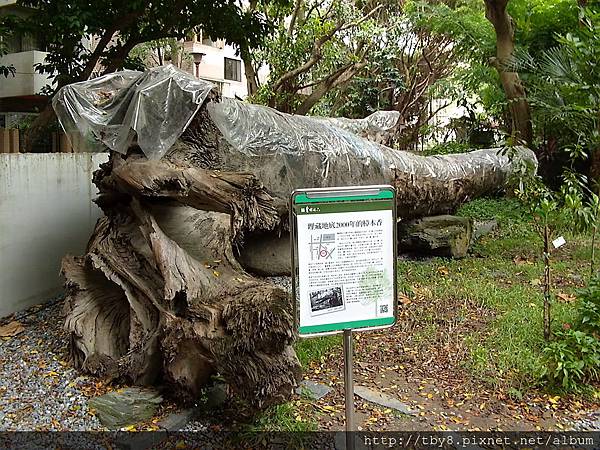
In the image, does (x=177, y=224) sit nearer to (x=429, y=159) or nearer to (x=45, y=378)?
(x=45, y=378)

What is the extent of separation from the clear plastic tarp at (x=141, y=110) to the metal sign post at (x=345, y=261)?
199 centimetres

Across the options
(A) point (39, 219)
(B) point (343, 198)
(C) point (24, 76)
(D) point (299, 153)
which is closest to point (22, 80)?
(C) point (24, 76)

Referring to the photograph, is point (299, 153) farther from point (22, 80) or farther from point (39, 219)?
point (22, 80)

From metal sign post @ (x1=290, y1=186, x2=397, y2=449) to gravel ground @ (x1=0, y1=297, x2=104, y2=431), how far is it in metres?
1.66

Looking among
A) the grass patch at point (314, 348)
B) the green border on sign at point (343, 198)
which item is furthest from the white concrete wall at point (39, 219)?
the green border on sign at point (343, 198)

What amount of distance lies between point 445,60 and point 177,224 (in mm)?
13075

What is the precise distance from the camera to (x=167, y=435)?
10.7ft

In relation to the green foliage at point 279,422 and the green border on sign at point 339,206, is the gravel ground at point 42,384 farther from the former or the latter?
the green border on sign at point 339,206

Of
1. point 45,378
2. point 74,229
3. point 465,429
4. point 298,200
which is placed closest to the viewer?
point 298,200

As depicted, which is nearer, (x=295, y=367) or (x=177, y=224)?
(x=295, y=367)

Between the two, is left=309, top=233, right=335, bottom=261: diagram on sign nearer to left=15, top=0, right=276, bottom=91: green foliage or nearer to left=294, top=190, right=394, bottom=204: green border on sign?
left=294, top=190, right=394, bottom=204: green border on sign

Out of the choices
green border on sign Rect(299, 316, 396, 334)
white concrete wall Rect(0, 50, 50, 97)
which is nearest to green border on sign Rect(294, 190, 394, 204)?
green border on sign Rect(299, 316, 396, 334)

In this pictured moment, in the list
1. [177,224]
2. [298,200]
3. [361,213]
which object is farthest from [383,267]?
[177,224]

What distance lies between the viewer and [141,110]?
4047 mm
